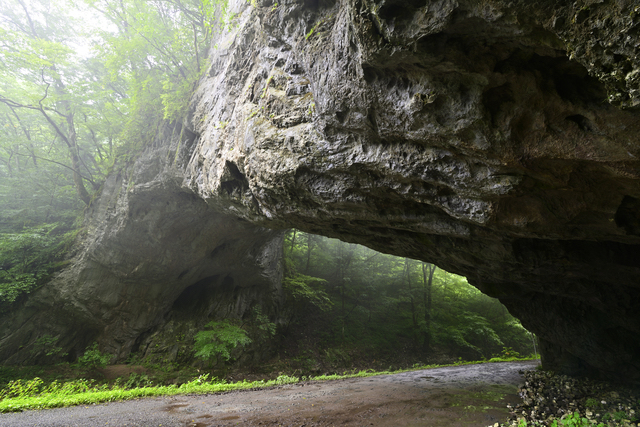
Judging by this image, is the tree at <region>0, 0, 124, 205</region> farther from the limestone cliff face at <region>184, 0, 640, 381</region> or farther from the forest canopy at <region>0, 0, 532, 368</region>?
the limestone cliff face at <region>184, 0, 640, 381</region>

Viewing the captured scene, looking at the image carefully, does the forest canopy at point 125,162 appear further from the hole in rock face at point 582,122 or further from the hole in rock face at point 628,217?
the hole in rock face at point 628,217

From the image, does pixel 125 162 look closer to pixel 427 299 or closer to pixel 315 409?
pixel 315 409

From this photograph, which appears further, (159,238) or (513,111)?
(159,238)

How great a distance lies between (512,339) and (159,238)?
19827 mm

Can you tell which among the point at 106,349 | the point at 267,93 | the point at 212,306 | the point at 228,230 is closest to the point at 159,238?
the point at 228,230

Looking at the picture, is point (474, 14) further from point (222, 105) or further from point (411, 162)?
point (222, 105)

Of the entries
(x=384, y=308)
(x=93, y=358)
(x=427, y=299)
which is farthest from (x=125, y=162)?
(x=427, y=299)

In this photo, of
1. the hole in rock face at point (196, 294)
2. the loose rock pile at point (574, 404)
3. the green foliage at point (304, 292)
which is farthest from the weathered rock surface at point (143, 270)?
the loose rock pile at point (574, 404)

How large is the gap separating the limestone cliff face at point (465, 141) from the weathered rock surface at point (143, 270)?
3587 mm

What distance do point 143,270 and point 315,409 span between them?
30.6 feet

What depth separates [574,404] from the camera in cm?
547

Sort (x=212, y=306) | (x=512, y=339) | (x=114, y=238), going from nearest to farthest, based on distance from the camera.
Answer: (x=114, y=238) < (x=212, y=306) < (x=512, y=339)

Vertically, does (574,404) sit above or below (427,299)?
below

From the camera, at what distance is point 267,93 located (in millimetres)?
5805
